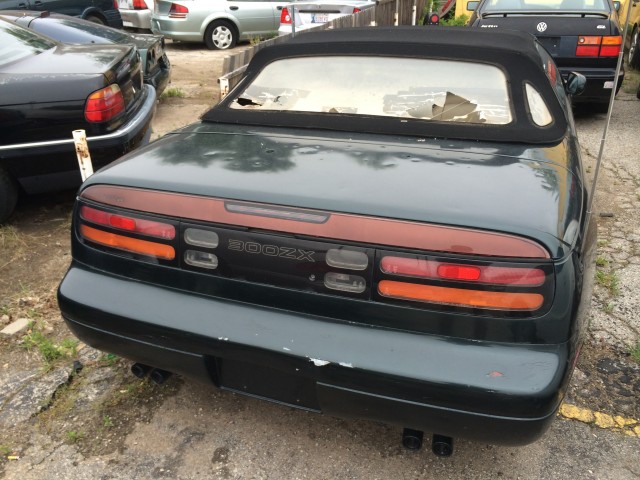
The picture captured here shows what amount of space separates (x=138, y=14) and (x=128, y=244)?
12.0m

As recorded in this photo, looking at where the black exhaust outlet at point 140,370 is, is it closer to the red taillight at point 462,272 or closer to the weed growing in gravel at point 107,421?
the weed growing in gravel at point 107,421

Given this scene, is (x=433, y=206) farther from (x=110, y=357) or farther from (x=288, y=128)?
(x=110, y=357)

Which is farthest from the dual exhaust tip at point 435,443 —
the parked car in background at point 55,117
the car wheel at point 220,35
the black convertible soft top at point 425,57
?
the car wheel at point 220,35

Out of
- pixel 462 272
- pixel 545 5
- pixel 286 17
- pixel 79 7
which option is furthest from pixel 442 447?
pixel 79 7

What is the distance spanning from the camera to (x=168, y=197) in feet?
6.34

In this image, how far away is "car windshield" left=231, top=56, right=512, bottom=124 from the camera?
2.50 metres

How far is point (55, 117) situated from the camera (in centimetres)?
380

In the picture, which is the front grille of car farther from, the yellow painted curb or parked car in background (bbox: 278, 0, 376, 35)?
parked car in background (bbox: 278, 0, 376, 35)

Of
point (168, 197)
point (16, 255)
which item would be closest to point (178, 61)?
point (16, 255)

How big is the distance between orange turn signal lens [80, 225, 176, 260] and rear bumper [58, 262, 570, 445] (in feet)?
0.42

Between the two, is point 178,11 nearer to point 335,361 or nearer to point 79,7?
point 79,7

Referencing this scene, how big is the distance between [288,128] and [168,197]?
0.75m

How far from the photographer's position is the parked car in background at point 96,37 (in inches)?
240

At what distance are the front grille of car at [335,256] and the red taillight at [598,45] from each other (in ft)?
17.4
